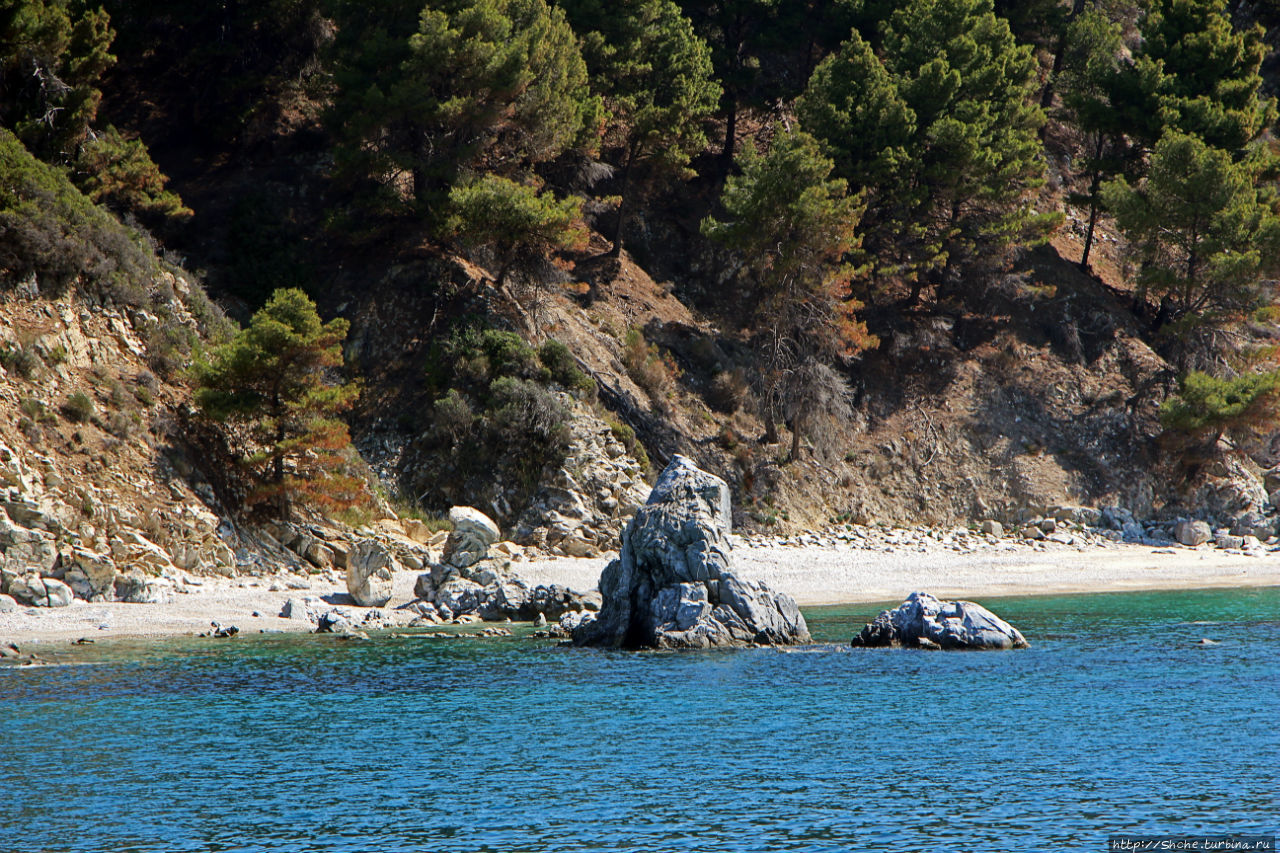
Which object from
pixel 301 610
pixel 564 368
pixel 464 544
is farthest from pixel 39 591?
pixel 564 368

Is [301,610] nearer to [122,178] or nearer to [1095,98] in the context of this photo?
[122,178]

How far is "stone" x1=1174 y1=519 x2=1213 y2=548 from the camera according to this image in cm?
4575

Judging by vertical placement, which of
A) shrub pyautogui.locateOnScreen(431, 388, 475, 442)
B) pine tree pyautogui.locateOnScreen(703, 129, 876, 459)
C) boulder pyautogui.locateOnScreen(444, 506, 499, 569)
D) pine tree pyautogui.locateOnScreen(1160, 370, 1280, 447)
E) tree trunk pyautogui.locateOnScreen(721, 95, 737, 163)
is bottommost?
boulder pyautogui.locateOnScreen(444, 506, 499, 569)

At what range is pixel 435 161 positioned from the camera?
4244cm

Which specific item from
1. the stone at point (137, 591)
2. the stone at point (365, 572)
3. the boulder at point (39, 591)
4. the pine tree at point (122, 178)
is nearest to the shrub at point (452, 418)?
the stone at point (365, 572)

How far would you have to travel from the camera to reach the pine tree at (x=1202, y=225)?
157 feet

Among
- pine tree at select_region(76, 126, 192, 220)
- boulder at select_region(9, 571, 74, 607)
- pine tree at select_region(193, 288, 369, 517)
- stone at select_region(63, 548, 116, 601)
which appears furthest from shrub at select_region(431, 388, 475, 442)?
boulder at select_region(9, 571, 74, 607)

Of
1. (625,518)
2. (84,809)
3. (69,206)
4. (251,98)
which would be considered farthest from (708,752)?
(251,98)

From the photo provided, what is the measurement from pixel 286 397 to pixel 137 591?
7090mm

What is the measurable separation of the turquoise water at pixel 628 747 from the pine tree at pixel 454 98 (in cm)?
2270

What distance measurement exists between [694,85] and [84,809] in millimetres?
41343

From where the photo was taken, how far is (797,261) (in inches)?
1754

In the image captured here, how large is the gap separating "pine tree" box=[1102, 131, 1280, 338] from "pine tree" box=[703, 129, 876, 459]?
13.6 meters

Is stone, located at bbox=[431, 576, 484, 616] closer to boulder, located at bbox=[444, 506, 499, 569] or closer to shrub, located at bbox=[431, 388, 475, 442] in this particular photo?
boulder, located at bbox=[444, 506, 499, 569]
